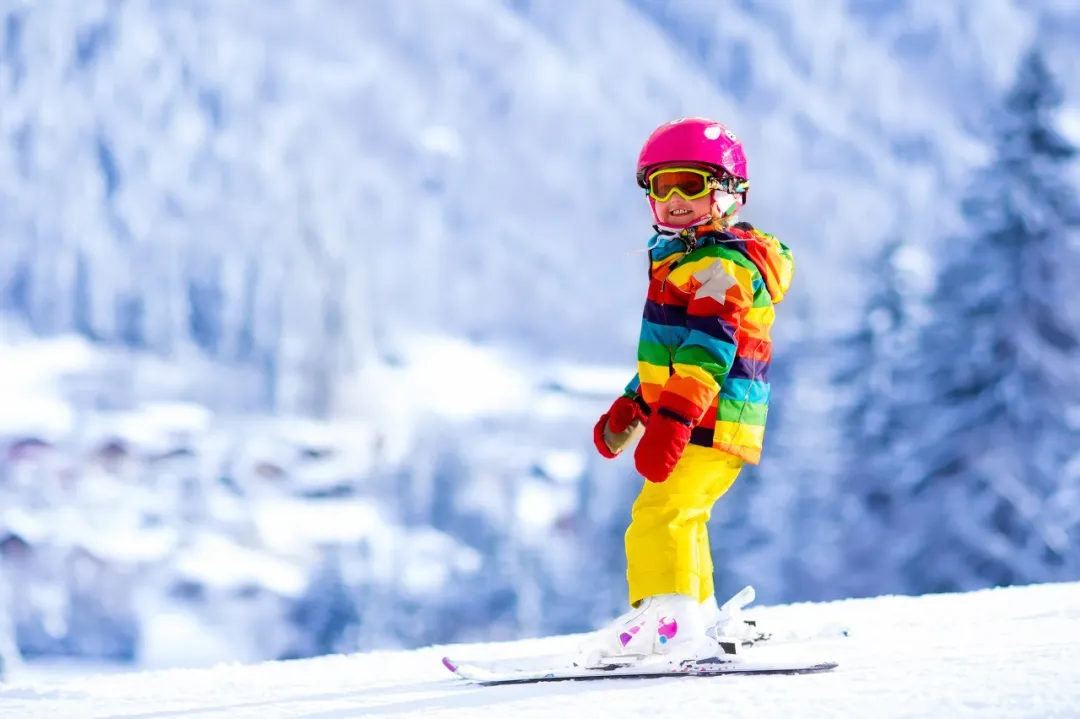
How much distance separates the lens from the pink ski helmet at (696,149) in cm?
457

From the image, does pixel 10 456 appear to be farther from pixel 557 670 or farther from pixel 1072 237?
pixel 557 670

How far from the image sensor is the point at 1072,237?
16.4 metres

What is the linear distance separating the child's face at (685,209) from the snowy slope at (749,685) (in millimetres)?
1570

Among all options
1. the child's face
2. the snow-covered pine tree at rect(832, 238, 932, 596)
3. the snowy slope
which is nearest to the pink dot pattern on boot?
the snowy slope

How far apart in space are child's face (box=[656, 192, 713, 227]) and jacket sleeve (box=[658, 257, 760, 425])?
0.22 meters

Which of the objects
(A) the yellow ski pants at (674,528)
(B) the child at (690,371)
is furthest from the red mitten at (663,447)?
(A) the yellow ski pants at (674,528)

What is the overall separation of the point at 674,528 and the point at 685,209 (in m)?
1.12

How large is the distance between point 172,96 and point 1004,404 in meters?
171

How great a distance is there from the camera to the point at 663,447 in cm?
423

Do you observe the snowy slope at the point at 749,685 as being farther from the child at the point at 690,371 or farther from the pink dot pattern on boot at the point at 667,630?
the child at the point at 690,371

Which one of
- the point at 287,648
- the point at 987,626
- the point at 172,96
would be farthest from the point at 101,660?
the point at 172,96

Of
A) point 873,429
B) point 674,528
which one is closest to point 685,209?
point 674,528

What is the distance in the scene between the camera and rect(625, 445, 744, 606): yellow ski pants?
4434 mm

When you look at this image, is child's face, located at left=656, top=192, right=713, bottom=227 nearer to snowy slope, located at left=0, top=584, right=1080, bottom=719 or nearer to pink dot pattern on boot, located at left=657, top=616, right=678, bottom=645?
pink dot pattern on boot, located at left=657, top=616, right=678, bottom=645
